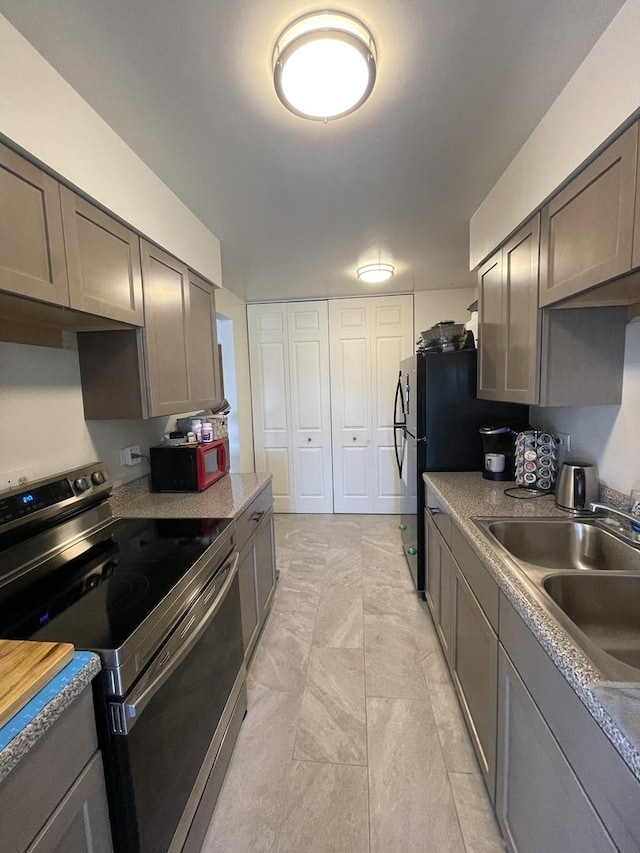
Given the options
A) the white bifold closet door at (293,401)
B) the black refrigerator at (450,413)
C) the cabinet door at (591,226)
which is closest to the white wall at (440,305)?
the white bifold closet door at (293,401)

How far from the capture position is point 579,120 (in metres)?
1.13

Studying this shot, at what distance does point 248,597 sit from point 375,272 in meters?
2.49

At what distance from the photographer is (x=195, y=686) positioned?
3.87 ft

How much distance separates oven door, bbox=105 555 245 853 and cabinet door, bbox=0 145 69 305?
1.07 m

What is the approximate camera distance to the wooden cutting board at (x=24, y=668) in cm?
66

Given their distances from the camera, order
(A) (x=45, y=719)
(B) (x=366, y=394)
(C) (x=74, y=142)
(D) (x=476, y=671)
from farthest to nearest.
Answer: (B) (x=366, y=394)
(D) (x=476, y=671)
(C) (x=74, y=142)
(A) (x=45, y=719)

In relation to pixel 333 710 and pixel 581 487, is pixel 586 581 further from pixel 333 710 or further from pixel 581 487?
pixel 333 710

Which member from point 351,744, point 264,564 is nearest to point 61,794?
point 351,744

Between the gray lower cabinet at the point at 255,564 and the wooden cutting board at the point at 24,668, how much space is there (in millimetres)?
975

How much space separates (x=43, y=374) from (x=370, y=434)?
10.1ft

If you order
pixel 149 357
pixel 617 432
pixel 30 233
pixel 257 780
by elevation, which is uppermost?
pixel 30 233

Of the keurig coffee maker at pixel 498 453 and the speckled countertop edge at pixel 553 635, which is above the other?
the keurig coffee maker at pixel 498 453

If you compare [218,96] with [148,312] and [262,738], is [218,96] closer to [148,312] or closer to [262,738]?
[148,312]

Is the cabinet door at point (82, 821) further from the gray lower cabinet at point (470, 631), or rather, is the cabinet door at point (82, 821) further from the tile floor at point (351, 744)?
the gray lower cabinet at point (470, 631)
